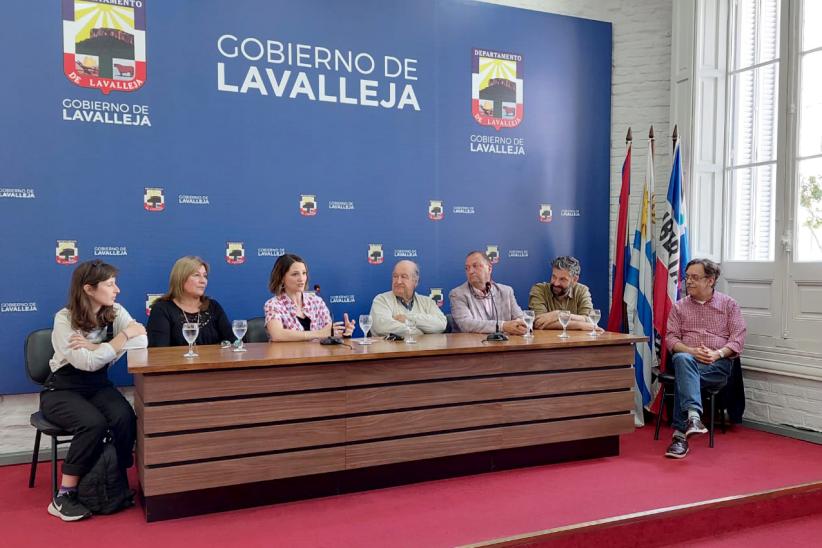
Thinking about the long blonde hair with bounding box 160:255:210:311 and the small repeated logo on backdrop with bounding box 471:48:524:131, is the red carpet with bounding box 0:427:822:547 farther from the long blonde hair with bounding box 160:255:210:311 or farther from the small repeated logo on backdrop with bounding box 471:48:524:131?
the small repeated logo on backdrop with bounding box 471:48:524:131

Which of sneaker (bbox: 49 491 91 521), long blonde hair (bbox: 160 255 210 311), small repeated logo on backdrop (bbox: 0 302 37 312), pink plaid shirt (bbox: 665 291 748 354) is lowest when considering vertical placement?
sneaker (bbox: 49 491 91 521)

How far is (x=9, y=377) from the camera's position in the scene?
165 inches

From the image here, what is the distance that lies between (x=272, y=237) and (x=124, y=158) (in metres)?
1.08

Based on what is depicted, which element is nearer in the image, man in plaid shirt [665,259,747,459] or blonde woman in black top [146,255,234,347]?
blonde woman in black top [146,255,234,347]

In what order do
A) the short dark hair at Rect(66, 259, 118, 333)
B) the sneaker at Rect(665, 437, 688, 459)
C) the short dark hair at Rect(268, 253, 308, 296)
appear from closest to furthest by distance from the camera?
the short dark hair at Rect(66, 259, 118, 333), the sneaker at Rect(665, 437, 688, 459), the short dark hair at Rect(268, 253, 308, 296)

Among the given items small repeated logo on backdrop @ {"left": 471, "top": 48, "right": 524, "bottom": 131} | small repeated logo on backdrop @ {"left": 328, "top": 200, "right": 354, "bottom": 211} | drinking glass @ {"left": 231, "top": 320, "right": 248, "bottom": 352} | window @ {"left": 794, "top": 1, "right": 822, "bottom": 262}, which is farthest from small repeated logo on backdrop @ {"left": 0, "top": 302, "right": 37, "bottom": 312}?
window @ {"left": 794, "top": 1, "right": 822, "bottom": 262}

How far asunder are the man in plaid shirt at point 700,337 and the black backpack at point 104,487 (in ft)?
10.8

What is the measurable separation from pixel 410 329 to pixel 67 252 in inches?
86.8

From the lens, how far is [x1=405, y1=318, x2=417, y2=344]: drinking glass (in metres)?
3.98

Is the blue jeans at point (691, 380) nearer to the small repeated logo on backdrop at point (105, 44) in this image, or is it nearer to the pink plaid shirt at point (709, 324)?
the pink plaid shirt at point (709, 324)

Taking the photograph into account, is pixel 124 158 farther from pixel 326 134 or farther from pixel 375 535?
pixel 375 535

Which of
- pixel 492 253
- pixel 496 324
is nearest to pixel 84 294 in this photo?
pixel 496 324

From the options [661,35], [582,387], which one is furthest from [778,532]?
[661,35]

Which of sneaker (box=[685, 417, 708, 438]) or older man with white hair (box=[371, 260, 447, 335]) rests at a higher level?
older man with white hair (box=[371, 260, 447, 335])
